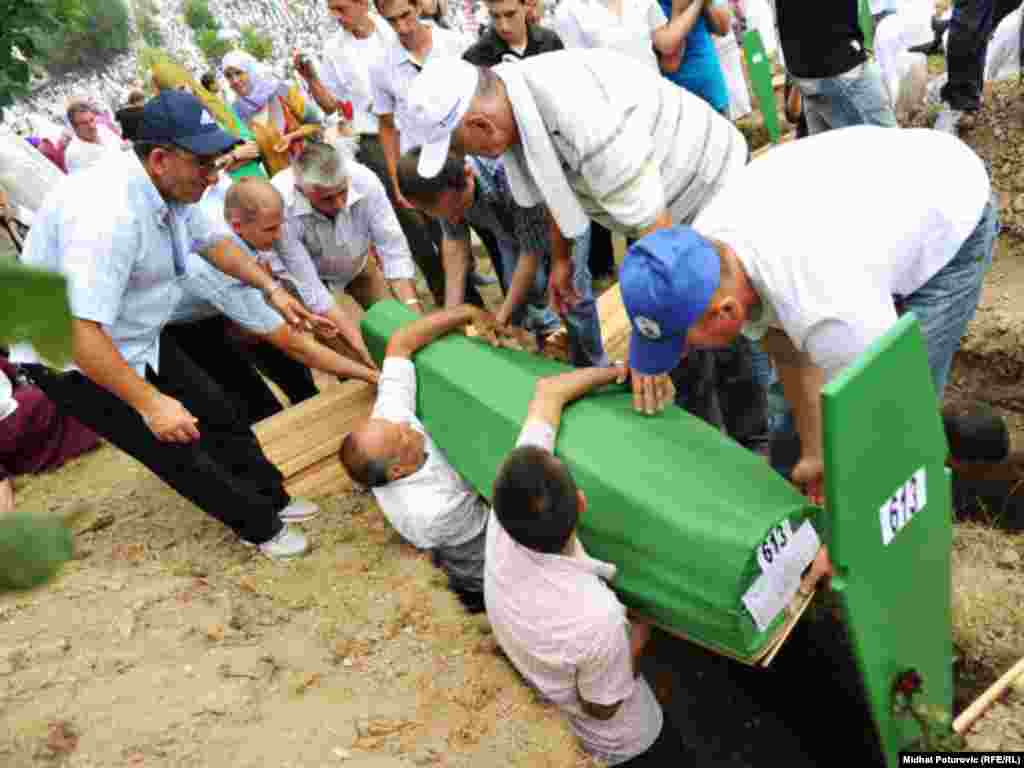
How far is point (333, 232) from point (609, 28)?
75.0 inches

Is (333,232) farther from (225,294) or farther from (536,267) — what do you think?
(536,267)

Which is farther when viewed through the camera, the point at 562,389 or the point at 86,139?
the point at 86,139

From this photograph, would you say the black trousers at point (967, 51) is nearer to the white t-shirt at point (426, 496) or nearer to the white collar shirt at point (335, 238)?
the white collar shirt at point (335, 238)

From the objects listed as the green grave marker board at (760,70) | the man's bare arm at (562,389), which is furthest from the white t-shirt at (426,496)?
the green grave marker board at (760,70)

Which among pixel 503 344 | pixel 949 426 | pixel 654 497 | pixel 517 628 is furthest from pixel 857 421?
pixel 949 426

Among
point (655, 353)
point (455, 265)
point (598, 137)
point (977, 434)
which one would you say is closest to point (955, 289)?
point (655, 353)

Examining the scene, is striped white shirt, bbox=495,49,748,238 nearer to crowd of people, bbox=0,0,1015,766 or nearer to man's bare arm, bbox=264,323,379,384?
crowd of people, bbox=0,0,1015,766

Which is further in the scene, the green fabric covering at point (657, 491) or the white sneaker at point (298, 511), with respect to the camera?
the white sneaker at point (298, 511)

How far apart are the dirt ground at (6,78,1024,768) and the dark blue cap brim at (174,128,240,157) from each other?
3.69 ft

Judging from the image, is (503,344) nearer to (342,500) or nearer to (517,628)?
(342,500)

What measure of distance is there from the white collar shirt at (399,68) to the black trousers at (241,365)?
1494 millimetres

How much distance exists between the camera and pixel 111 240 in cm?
229

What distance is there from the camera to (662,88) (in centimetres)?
254

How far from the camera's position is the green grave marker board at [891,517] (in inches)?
61.0
